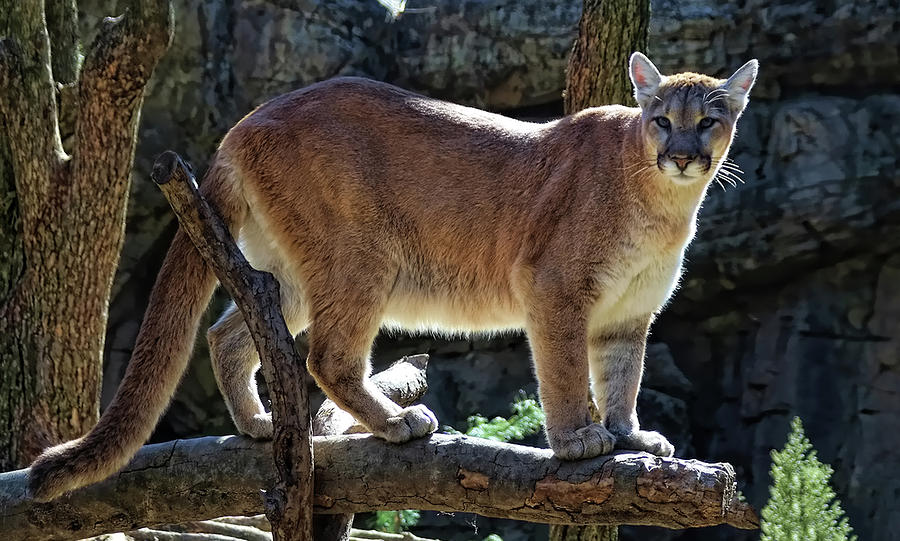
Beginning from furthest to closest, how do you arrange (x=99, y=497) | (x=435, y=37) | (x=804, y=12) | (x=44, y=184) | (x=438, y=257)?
(x=435, y=37) < (x=804, y=12) < (x=44, y=184) < (x=438, y=257) < (x=99, y=497)

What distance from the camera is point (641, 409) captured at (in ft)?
30.5

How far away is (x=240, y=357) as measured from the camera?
429 centimetres

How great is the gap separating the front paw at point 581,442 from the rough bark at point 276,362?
87cm

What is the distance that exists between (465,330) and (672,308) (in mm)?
5599

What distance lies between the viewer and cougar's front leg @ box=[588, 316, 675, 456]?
4.20 metres

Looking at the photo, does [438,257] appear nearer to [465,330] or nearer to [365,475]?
[465,330]

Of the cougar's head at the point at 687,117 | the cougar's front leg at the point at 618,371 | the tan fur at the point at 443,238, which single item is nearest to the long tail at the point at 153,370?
the tan fur at the point at 443,238

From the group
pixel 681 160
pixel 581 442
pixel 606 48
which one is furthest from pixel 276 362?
pixel 606 48

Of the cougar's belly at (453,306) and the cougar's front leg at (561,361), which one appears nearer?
the cougar's front leg at (561,361)

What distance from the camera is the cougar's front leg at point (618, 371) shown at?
4.20m

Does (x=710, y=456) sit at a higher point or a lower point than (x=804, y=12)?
lower

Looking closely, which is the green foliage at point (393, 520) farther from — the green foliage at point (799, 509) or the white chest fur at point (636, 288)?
the white chest fur at point (636, 288)

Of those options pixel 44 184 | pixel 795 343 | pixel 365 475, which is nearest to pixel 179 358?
pixel 365 475

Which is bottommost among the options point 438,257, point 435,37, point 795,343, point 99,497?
point 795,343
